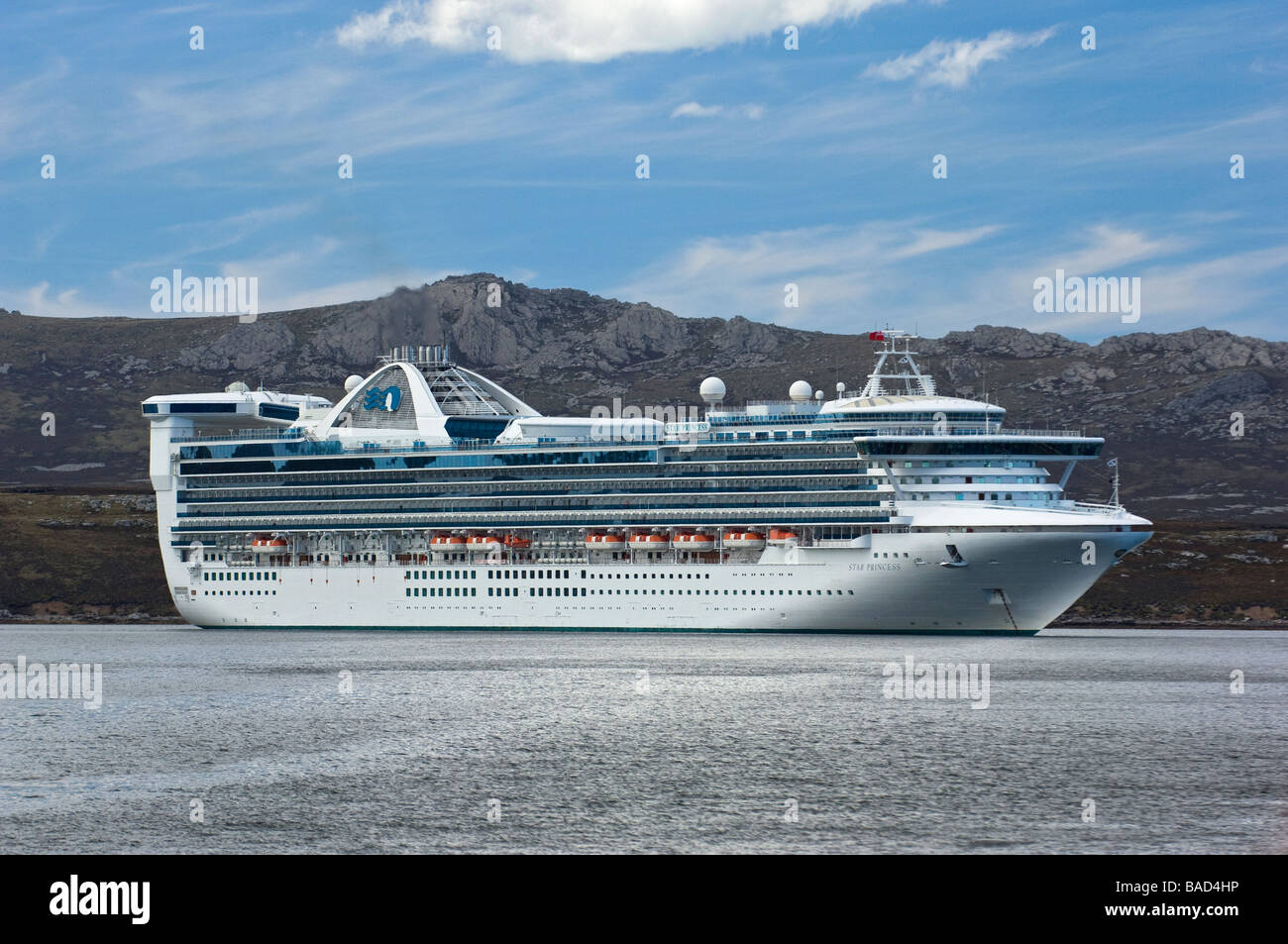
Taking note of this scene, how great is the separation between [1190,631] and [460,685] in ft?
233

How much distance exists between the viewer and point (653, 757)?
44781 millimetres

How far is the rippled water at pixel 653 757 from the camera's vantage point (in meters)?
35.1

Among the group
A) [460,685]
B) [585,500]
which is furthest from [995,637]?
[460,685]

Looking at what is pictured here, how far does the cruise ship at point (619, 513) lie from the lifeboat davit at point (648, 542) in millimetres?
120

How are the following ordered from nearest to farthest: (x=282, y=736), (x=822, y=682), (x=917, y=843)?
(x=917, y=843), (x=282, y=736), (x=822, y=682)

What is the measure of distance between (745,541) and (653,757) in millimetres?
42647

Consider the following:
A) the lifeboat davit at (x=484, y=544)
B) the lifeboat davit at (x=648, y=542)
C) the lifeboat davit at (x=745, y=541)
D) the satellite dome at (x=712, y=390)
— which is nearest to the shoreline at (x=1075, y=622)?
the satellite dome at (x=712, y=390)

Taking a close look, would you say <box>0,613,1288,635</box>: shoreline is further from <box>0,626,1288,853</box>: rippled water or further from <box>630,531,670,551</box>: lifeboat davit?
<box>0,626,1288,853</box>: rippled water

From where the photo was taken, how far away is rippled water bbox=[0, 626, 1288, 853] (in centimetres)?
3506

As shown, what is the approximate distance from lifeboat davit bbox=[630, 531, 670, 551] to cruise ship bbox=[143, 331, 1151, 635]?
120mm

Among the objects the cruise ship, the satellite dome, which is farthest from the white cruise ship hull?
the satellite dome

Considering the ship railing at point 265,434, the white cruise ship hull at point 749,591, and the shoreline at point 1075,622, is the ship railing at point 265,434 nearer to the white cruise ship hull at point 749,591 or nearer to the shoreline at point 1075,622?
the white cruise ship hull at point 749,591

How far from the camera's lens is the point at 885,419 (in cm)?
8575
